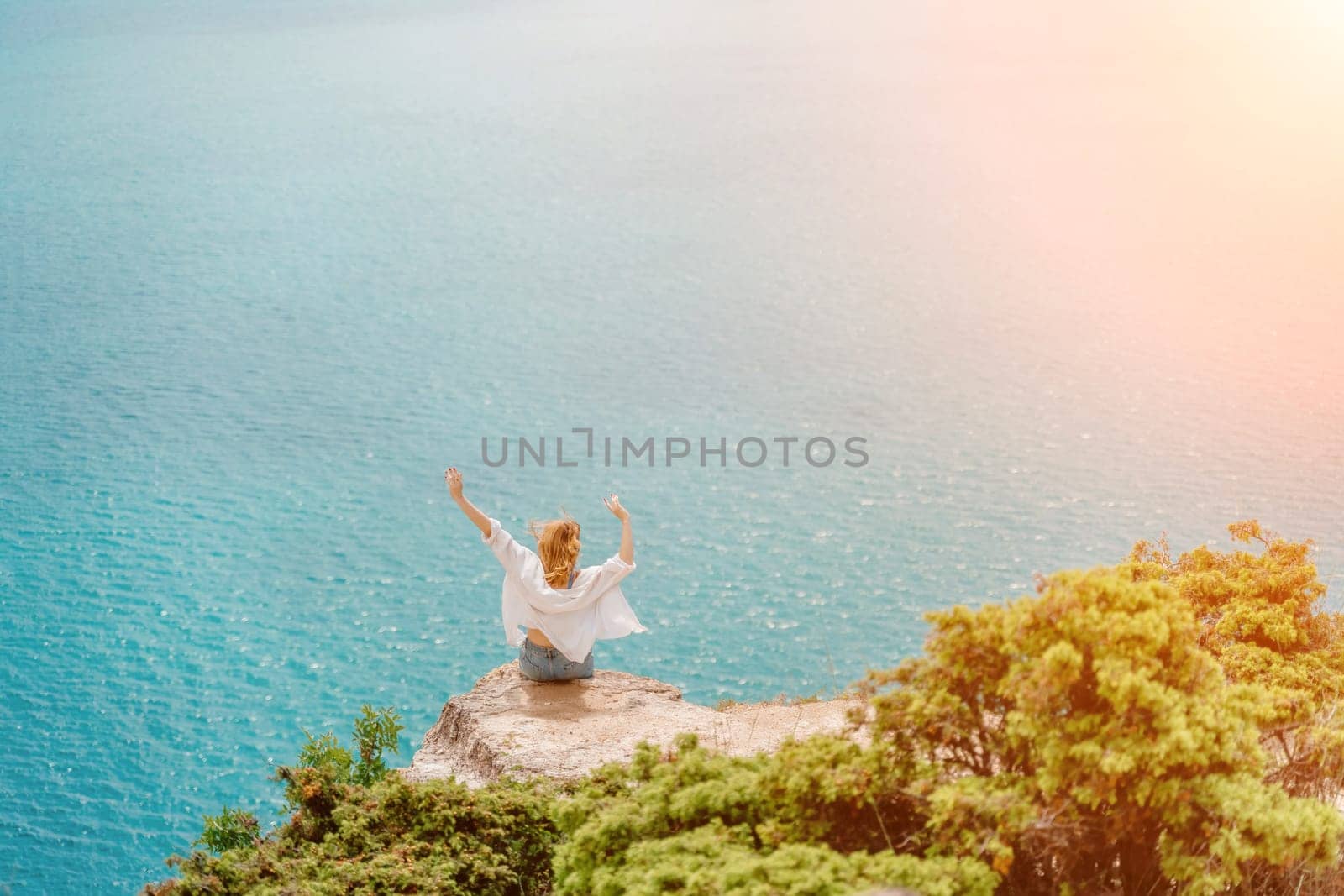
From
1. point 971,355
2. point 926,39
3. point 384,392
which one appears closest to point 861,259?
point 971,355

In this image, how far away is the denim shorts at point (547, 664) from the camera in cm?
676

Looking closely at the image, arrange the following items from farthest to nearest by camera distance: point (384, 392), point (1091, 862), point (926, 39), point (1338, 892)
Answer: point (926, 39)
point (384, 392)
point (1338, 892)
point (1091, 862)

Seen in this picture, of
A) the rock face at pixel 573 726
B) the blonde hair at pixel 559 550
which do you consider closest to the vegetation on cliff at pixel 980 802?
the rock face at pixel 573 726

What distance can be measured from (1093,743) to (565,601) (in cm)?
340

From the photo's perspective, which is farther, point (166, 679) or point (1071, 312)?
point (1071, 312)

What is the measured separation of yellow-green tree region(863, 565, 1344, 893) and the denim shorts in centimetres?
307

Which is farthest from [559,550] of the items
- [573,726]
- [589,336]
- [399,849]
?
[589,336]

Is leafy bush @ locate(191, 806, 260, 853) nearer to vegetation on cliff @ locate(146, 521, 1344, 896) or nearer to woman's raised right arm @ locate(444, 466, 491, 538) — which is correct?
vegetation on cliff @ locate(146, 521, 1344, 896)

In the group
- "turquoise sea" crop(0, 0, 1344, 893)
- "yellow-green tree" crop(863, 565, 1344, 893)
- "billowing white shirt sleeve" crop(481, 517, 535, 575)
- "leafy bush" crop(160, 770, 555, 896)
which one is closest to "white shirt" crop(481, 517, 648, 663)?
"billowing white shirt sleeve" crop(481, 517, 535, 575)

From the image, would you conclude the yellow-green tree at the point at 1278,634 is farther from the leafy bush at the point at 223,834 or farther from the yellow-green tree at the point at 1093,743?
the leafy bush at the point at 223,834

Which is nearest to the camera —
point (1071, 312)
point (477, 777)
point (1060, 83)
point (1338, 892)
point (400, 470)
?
point (1338, 892)

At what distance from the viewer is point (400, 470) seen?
13.4 metres

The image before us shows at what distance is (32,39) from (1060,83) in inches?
783

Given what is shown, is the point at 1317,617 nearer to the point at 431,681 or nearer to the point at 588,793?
the point at 588,793
